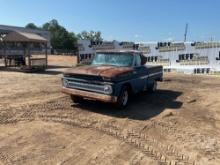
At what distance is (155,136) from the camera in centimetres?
652

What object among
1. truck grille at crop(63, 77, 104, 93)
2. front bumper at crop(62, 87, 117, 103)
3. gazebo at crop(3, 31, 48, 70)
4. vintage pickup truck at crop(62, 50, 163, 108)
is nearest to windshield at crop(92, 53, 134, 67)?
vintage pickup truck at crop(62, 50, 163, 108)

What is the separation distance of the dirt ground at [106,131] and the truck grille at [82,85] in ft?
2.15

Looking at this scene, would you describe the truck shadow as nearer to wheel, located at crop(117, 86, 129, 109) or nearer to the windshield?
wheel, located at crop(117, 86, 129, 109)

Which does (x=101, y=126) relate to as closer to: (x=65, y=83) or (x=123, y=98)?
(x=123, y=98)

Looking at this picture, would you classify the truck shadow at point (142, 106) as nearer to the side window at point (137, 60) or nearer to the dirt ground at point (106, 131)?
the dirt ground at point (106, 131)

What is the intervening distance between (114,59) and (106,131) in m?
3.58

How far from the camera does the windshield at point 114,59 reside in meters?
9.48

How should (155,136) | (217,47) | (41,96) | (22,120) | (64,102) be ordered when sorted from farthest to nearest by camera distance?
(217,47) → (41,96) → (64,102) → (22,120) → (155,136)

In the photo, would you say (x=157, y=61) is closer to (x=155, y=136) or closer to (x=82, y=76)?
(x=82, y=76)

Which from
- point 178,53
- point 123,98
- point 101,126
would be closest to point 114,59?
point 123,98

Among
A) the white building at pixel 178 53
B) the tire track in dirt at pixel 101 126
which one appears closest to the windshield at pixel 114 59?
the tire track in dirt at pixel 101 126

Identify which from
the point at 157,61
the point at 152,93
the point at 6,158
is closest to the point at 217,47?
the point at 157,61

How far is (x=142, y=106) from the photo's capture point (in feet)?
30.9

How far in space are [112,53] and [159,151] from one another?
16.2 feet
